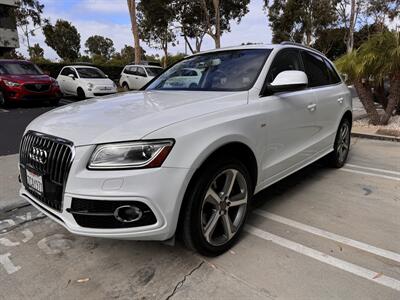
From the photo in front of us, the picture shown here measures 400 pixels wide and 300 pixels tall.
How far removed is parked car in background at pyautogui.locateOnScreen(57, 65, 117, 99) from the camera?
43.4ft

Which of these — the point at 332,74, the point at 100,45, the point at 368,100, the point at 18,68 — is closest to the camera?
the point at 332,74

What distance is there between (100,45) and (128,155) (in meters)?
75.4

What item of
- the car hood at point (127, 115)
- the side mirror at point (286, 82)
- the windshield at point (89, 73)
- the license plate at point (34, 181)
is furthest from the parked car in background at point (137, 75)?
the license plate at point (34, 181)

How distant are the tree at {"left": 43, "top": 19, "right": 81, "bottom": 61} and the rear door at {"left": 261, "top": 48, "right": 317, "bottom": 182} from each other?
157 feet

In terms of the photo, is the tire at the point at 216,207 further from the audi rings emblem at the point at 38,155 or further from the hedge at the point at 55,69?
the hedge at the point at 55,69

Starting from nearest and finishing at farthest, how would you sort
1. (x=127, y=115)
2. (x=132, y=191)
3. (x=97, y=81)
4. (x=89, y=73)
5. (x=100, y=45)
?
(x=132, y=191) → (x=127, y=115) → (x=97, y=81) → (x=89, y=73) → (x=100, y=45)

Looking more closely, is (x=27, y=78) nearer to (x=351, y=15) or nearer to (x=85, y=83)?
(x=85, y=83)

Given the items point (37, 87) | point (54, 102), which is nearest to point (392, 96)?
point (37, 87)

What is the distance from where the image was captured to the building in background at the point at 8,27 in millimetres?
30577

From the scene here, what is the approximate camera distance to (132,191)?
2234 mm

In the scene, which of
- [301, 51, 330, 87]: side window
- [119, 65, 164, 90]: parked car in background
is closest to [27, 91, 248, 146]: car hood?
[301, 51, 330, 87]: side window

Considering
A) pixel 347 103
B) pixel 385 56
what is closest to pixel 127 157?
pixel 347 103

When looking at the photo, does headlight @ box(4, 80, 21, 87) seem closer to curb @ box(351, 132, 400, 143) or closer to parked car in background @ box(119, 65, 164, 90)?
parked car in background @ box(119, 65, 164, 90)

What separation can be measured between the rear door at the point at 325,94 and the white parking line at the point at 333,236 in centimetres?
121
